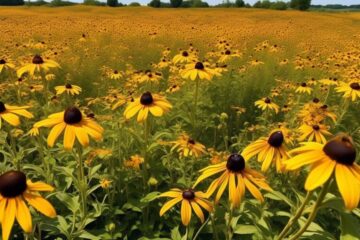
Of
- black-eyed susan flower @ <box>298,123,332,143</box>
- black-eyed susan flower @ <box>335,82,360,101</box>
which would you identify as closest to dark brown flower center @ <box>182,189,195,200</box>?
black-eyed susan flower @ <box>298,123,332,143</box>

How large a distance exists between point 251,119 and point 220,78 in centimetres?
109

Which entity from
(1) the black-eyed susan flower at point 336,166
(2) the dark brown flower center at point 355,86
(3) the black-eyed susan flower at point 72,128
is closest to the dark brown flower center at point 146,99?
(3) the black-eyed susan flower at point 72,128

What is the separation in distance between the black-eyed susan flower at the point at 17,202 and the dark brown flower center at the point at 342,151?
3.91ft

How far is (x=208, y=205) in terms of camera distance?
225 centimetres

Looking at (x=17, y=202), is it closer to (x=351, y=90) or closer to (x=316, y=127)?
(x=316, y=127)

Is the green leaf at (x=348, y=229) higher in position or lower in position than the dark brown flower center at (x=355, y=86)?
higher

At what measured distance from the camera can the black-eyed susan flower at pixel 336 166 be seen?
1366mm

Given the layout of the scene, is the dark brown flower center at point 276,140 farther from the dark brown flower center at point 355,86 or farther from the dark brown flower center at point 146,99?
the dark brown flower center at point 355,86

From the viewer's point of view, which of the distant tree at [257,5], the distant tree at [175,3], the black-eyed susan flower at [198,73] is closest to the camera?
the black-eyed susan flower at [198,73]

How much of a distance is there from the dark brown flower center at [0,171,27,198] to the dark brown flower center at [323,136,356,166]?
129 cm

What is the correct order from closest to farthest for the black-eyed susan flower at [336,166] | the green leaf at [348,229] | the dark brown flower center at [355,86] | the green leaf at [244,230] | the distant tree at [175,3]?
the black-eyed susan flower at [336,166], the green leaf at [348,229], the green leaf at [244,230], the dark brown flower center at [355,86], the distant tree at [175,3]

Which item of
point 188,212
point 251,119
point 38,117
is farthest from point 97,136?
point 251,119

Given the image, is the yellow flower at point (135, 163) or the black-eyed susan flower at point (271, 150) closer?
the black-eyed susan flower at point (271, 150)

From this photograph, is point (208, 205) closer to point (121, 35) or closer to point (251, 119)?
point (251, 119)
